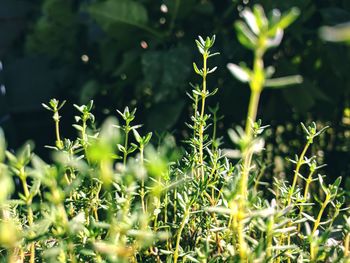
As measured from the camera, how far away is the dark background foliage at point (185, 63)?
234cm

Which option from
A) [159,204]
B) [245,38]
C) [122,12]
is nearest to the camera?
[245,38]

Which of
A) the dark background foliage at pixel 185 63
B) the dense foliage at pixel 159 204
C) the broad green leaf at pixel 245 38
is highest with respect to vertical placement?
the dark background foliage at pixel 185 63

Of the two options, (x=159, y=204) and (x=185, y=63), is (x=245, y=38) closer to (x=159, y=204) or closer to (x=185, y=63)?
(x=159, y=204)

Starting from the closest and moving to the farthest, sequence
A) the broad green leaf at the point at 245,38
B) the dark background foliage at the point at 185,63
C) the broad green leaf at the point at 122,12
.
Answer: the broad green leaf at the point at 245,38 < the dark background foliage at the point at 185,63 < the broad green leaf at the point at 122,12

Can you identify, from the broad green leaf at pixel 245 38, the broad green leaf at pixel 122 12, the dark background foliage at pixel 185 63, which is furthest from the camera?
the broad green leaf at pixel 122 12

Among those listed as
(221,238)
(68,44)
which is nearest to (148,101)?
(68,44)

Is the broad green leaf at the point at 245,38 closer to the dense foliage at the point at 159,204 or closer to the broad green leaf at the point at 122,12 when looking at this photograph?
the dense foliage at the point at 159,204

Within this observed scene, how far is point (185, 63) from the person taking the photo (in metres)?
2.36

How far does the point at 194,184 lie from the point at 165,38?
1.73m

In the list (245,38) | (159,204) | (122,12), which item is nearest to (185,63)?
(122,12)

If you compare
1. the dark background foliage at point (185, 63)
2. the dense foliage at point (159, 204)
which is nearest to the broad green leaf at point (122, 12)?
the dark background foliage at point (185, 63)


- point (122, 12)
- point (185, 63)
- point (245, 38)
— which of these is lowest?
point (245, 38)

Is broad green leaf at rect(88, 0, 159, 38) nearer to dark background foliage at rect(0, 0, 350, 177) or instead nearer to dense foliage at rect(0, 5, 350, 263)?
dark background foliage at rect(0, 0, 350, 177)

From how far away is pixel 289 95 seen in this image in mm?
2375
